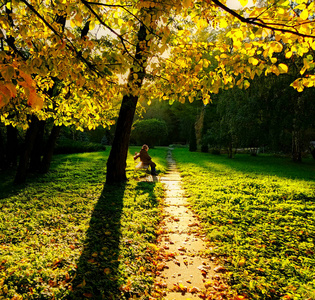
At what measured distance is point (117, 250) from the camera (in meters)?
3.50

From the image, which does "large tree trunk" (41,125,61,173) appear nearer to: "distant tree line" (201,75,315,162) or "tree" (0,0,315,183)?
"tree" (0,0,315,183)

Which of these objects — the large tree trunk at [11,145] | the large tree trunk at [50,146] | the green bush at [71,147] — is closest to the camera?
the large tree trunk at [50,146]

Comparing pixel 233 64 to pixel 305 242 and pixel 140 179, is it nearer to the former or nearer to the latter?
pixel 305 242

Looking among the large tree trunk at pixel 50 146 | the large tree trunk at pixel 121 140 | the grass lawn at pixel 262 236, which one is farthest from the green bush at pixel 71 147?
the grass lawn at pixel 262 236

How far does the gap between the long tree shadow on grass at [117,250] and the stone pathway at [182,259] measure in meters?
0.23

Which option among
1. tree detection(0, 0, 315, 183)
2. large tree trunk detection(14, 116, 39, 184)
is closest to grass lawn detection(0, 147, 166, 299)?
large tree trunk detection(14, 116, 39, 184)

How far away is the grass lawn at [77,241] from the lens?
2615 mm

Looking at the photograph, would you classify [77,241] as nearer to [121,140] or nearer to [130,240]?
[130,240]

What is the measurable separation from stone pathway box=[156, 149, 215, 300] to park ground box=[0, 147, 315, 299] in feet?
0.45

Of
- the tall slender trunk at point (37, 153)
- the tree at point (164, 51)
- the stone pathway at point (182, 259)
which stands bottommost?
the stone pathway at point (182, 259)

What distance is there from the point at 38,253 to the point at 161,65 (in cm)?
335

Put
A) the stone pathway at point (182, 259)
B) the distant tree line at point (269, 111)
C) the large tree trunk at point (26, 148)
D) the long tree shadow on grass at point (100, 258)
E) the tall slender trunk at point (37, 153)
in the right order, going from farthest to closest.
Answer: the distant tree line at point (269, 111) < the tall slender trunk at point (37, 153) < the large tree trunk at point (26, 148) < the stone pathway at point (182, 259) < the long tree shadow on grass at point (100, 258)

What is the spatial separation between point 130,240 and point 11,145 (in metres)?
8.96

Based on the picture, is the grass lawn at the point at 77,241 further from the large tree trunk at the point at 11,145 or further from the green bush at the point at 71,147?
the green bush at the point at 71,147
